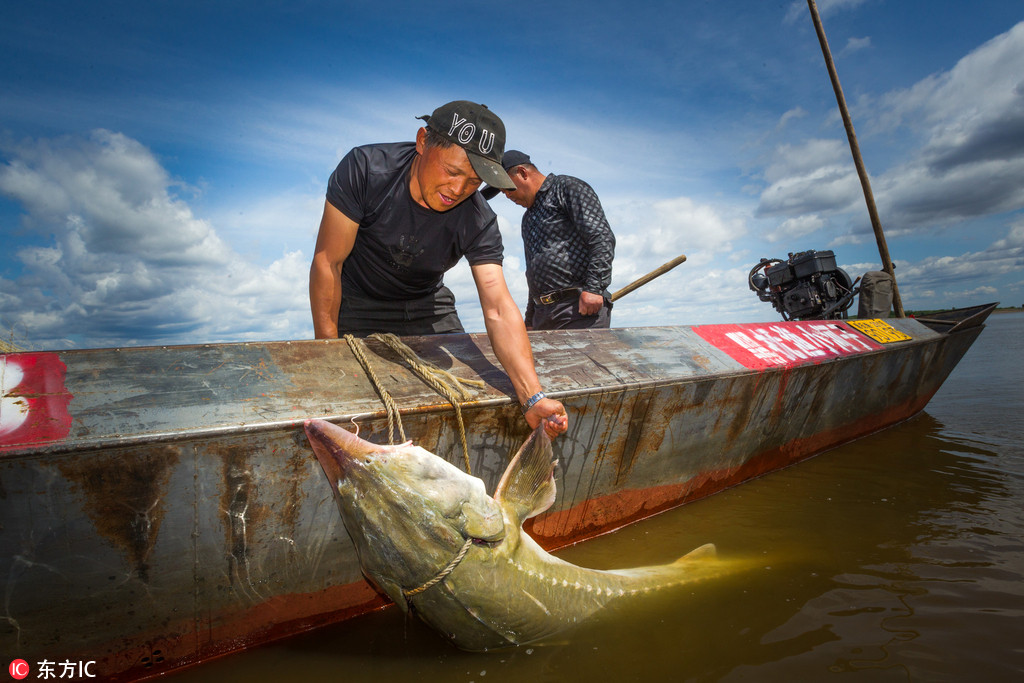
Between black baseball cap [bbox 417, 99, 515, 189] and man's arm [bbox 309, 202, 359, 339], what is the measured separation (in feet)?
2.06

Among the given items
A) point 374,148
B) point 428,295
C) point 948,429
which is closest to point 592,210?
point 428,295

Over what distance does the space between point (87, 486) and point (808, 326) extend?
468cm

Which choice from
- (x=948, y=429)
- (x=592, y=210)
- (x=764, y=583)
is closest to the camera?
(x=764, y=583)

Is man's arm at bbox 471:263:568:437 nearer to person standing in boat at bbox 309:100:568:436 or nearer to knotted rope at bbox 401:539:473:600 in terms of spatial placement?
person standing in boat at bbox 309:100:568:436

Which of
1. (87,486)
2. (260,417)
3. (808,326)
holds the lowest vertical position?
(87,486)

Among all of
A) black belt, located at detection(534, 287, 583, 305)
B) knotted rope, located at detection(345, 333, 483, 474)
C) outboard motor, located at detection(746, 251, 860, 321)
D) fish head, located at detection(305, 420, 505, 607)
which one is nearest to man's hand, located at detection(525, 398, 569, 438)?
knotted rope, located at detection(345, 333, 483, 474)

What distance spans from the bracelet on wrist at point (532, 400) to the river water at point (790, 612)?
2.89ft

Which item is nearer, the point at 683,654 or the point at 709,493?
the point at 683,654

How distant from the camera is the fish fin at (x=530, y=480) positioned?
1744 mm

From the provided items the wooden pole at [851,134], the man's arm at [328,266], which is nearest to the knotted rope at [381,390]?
the man's arm at [328,266]

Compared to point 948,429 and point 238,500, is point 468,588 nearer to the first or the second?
point 238,500

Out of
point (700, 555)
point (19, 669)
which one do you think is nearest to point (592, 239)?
point (700, 555)

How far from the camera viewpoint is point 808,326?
413 cm

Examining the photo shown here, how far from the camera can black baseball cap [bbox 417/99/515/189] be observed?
2.16 meters
